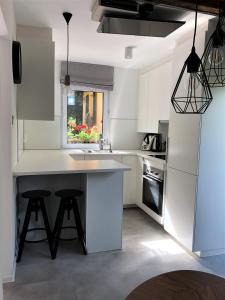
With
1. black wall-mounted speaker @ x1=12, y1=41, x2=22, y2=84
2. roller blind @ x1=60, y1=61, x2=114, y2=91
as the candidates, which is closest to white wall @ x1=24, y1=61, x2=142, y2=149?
roller blind @ x1=60, y1=61, x2=114, y2=91

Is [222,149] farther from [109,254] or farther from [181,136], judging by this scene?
[109,254]

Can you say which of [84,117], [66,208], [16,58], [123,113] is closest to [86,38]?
[16,58]

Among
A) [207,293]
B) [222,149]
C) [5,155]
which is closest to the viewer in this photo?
[207,293]

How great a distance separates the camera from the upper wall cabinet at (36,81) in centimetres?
255

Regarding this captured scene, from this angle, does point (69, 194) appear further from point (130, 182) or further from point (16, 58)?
point (130, 182)

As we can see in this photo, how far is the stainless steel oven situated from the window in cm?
120

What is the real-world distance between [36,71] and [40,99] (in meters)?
0.29

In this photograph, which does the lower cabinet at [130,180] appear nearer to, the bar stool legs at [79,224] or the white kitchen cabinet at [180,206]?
the white kitchen cabinet at [180,206]

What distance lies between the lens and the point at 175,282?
112 centimetres

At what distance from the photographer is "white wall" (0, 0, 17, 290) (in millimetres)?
2002

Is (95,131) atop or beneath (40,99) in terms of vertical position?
beneath

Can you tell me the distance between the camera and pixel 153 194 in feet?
11.5

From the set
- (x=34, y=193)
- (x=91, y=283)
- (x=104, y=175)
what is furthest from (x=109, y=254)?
(x=34, y=193)

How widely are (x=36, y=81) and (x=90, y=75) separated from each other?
1.72 meters
